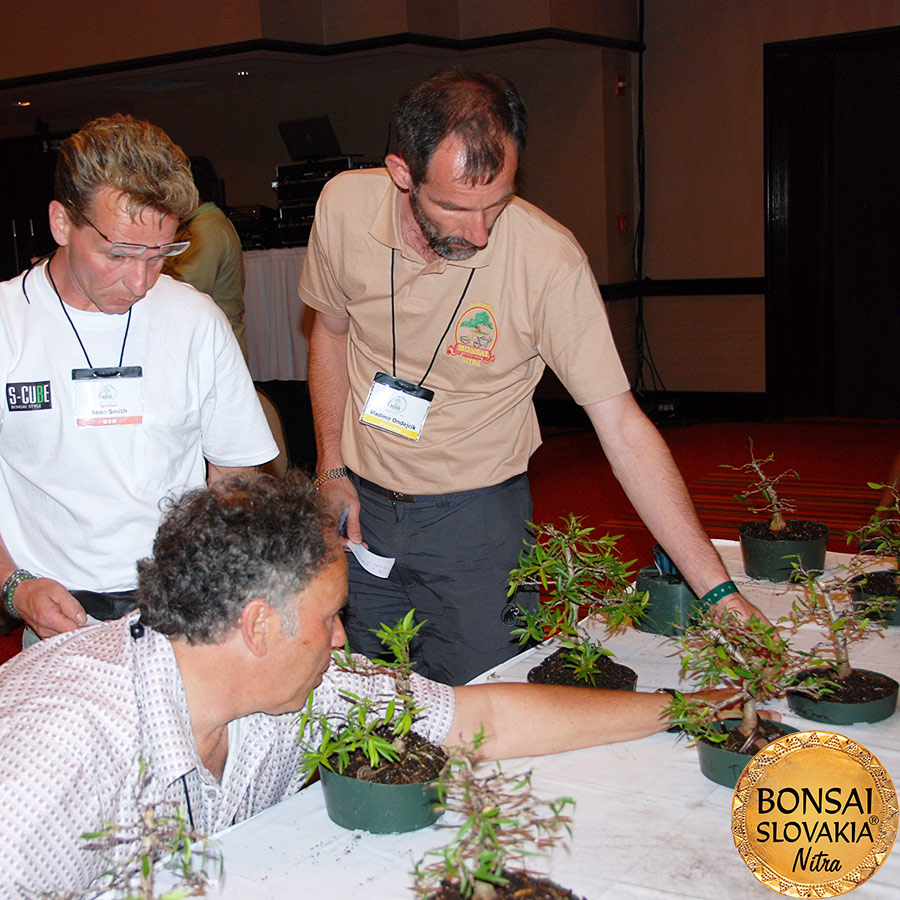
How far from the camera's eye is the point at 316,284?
2.31 metres

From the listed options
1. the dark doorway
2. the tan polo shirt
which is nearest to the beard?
the tan polo shirt

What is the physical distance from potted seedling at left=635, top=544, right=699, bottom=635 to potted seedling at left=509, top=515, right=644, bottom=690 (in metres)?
0.10

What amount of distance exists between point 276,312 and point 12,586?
4323mm

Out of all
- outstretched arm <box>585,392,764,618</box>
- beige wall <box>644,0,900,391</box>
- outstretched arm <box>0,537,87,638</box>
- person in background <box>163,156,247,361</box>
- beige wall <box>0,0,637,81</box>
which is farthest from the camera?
beige wall <box>644,0,900,391</box>

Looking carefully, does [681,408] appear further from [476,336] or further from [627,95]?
[476,336]

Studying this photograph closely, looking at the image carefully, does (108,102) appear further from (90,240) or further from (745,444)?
(90,240)

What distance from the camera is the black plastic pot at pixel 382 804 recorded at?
125cm

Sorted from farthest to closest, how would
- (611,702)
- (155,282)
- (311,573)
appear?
(155,282) → (611,702) → (311,573)

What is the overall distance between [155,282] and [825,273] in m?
6.06

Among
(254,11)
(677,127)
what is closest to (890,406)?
(677,127)

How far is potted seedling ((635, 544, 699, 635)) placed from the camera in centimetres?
196

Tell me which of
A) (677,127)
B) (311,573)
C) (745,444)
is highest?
(677,127)

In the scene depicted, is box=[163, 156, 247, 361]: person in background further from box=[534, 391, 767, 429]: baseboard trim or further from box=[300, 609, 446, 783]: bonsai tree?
box=[534, 391, 767, 429]: baseboard trim

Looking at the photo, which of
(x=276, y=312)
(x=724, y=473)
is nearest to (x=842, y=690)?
(x=724, y=473)
